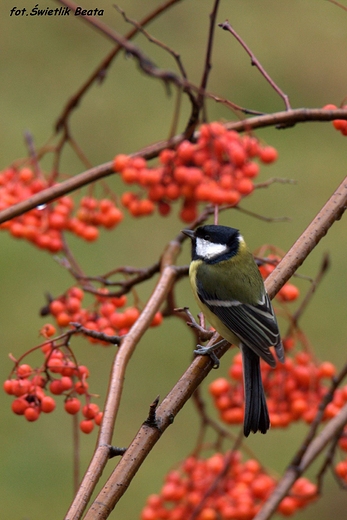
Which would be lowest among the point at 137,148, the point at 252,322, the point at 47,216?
the point at 252,322

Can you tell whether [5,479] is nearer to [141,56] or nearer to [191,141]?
[191,141]

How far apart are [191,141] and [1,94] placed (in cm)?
546

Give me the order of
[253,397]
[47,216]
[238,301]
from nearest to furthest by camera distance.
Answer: [253,397], [238,301], [47,216]

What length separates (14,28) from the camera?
8172 millimetres

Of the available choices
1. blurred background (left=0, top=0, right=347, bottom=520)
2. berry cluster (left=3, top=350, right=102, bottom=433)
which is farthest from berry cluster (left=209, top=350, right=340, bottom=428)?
blurred background (left=0, top=0, right=347, bottom=520)

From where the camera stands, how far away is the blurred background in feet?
15.3

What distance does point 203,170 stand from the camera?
2127mm

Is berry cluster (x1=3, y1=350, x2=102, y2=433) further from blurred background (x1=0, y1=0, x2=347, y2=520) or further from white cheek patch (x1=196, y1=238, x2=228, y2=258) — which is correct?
blurred background (x1=0, y1=0, x2=347, y2=520)

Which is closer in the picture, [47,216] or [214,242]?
[214,242]

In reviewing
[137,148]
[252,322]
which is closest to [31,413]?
[252,322]

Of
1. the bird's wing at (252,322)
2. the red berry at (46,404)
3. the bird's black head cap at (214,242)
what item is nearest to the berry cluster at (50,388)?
the red berry at (46,404)

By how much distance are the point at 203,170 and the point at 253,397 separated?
64 cm

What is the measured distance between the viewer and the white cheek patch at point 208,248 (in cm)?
234

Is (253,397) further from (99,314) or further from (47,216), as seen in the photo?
(47,216)
